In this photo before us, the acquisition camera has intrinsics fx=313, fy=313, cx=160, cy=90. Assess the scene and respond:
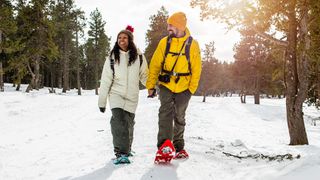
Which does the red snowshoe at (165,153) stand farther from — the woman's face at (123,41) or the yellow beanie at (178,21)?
the yellow beanie at (178,21)

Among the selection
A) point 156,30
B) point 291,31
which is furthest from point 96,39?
point 291,31

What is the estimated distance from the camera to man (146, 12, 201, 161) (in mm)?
4957

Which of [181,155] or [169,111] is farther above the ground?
[169,111]

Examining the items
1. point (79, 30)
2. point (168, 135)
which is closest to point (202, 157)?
point (168, 135)

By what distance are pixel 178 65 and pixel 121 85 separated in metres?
0.97

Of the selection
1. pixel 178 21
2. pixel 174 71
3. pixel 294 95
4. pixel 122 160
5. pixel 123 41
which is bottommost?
pixel 122 160

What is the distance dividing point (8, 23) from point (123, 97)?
25228 mm

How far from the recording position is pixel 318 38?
809 cm

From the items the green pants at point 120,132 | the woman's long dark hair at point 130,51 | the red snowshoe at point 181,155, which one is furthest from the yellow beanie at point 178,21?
the red snowshoe at point 181,155

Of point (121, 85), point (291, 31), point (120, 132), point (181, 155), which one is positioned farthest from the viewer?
point (291, 31)

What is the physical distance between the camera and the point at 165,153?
464 cm

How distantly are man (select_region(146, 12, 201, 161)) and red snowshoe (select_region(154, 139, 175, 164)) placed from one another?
22cm

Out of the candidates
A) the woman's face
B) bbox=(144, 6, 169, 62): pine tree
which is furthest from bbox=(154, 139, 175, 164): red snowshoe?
bbox=(144, 6, 169, 62): pine tree

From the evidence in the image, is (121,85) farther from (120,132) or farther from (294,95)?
(294,95)
